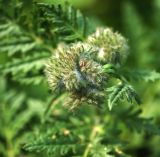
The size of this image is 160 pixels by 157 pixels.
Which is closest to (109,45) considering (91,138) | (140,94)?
(91,138)

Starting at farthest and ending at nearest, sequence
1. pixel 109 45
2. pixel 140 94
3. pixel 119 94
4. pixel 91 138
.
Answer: pixel 140 94
pixel 91 138
pixel 109 45
pixel 119 94

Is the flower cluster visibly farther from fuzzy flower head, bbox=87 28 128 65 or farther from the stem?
the stem

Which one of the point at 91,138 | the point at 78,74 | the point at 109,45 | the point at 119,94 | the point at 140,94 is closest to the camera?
the point at 119,94

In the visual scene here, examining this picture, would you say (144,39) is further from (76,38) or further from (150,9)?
(76,38)

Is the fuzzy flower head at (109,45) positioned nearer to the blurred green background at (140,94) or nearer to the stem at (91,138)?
the stem at (91,138)

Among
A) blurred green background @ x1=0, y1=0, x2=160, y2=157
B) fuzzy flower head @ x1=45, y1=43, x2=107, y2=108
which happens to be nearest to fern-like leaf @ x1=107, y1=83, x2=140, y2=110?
fuzzy flower head @ x1=45, y1=43, x2=107, y2=108

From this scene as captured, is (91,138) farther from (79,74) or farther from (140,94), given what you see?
(140,94)

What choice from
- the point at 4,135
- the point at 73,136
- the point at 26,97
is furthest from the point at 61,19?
the point at 26,97

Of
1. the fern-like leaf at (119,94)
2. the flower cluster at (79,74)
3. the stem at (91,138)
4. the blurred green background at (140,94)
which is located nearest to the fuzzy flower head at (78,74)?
the flower cluster at (79,74)
